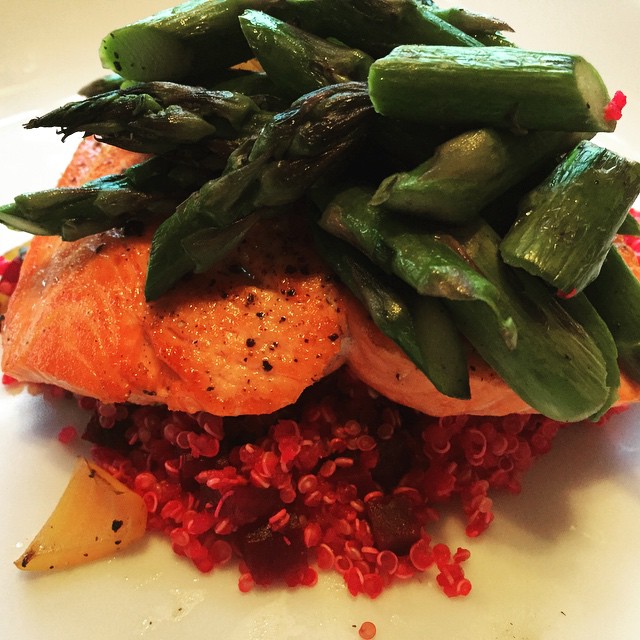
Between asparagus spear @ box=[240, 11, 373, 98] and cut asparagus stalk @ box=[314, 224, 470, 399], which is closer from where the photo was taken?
cut asparagus stalk @ box=[314, 224, 470, 399]

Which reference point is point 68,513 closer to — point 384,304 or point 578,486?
point 384,304

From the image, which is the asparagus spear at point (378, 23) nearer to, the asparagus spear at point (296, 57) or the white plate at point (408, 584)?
the asparagus spear at point (296, 57)

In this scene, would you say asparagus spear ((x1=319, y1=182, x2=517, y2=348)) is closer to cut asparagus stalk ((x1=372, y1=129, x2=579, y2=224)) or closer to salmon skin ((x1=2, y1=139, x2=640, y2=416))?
cut asparagus stalk ((x1=372, y1=129, x2=579, y2=224))

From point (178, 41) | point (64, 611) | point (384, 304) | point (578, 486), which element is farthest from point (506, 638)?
point (178, 41)

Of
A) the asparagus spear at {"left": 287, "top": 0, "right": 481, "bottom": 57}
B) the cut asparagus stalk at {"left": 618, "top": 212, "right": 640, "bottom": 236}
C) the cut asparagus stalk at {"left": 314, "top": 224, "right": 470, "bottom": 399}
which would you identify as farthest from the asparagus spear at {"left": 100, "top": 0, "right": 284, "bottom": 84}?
the cut asparagus stalk at {"left": 618, "top": 212, "right": 640, "bottom": 236}

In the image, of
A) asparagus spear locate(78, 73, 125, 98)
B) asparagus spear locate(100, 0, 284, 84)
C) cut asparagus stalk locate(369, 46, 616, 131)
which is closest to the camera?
cut asparagus stalk locate(369, 46, 616, 131)

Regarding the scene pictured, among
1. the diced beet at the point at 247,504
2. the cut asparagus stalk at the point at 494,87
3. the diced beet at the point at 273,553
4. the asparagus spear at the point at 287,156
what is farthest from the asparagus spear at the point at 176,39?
the diced beet at the point at 273,553
